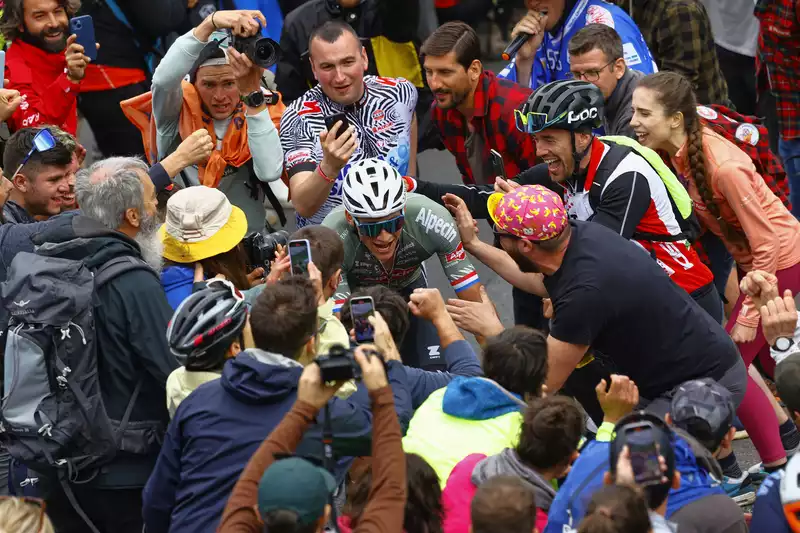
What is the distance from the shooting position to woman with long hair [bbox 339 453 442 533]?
3.64m

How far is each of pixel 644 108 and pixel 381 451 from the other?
→ 132 inches

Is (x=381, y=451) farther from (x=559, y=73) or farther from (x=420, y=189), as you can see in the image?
(x=559, y=73)

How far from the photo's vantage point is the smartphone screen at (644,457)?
11.1 feet

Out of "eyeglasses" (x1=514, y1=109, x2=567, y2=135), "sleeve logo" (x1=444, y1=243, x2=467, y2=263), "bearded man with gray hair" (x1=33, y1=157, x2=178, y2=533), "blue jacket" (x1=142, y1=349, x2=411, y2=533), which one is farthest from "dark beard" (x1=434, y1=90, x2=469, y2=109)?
"blue jacket" (x1=142, y1=349, x2=411, y2=533)

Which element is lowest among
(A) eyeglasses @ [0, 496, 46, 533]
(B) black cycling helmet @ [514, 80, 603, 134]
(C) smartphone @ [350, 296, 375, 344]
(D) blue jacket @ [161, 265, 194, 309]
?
(D) blue jacket @ [161, 265, 194, 309]

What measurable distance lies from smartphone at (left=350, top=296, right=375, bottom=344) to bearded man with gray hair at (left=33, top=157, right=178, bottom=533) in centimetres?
83

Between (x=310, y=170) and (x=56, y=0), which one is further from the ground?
(x=56, y=0)

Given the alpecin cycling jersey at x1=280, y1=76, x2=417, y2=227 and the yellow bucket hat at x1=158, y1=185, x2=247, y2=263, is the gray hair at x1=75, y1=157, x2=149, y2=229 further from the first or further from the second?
the alpecin cycling jersey at x1=280, y1=76, x2=417, y2=227

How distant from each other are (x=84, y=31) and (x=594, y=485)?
521 cm

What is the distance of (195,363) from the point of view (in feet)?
13.8

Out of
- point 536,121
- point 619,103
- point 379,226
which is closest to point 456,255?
point 379,226

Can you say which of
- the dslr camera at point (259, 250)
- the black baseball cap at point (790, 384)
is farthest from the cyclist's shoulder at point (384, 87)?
Answer: the black baseball cap at point (790, 384)

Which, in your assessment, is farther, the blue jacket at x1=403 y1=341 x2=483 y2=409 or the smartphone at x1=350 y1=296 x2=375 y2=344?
the blue jacket at x1=403 y1=341 x2=483 y2=409

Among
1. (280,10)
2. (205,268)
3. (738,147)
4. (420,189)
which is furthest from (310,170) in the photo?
(280,10)
